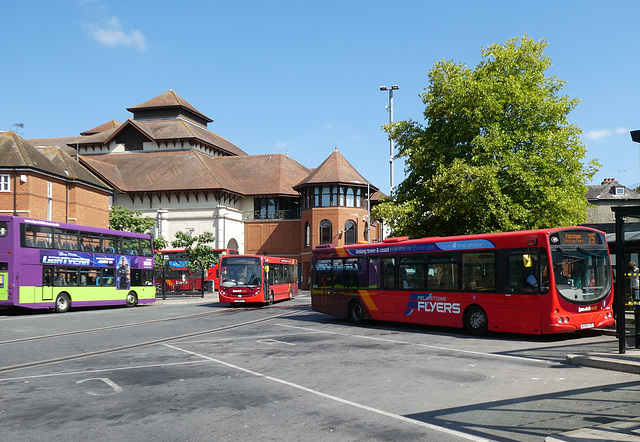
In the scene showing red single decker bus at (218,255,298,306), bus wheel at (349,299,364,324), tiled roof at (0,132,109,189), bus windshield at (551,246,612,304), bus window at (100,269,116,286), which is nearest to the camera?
bus windshield at (551,246,612,304)

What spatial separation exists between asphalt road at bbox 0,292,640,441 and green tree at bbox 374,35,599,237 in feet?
30.6

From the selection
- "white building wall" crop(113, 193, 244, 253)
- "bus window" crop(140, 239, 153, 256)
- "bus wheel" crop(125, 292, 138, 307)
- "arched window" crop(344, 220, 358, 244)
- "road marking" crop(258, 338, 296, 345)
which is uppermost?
"white building wall" crop(113, 193, 244, 253)

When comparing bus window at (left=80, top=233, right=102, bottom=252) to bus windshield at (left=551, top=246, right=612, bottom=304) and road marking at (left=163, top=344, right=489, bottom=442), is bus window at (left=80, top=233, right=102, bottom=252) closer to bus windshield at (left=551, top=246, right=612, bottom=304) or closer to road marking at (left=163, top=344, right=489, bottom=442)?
road marking at (left=163, top=344, right=489, bottom=442)

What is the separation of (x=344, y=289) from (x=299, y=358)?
28.4 ft

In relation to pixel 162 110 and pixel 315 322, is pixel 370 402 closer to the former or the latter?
pixel 315 322

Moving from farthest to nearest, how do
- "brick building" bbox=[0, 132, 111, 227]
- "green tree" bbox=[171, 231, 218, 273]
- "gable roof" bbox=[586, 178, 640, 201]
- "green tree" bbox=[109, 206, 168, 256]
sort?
"gable roof" bbox=[586, 178, 640, 201] < "green tree" bbox=[109, 206, 168, 256] < "green tree" bbox=[171, 231, 218, 273] < "brick building" bbox=[0, 132, 111, 227]

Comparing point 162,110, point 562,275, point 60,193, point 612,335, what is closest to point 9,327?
point 562,275

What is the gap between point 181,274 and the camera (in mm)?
47344

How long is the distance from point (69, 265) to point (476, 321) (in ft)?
61.9

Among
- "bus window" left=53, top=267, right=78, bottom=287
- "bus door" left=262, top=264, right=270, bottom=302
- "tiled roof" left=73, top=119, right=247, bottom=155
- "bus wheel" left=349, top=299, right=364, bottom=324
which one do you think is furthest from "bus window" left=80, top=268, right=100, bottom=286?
"tiled roof" left=73, top=119, right=247, bottom=155

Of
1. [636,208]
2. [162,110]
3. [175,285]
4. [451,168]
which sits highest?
[162,110]

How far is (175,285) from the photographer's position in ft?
152

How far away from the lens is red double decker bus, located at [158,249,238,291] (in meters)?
46.5

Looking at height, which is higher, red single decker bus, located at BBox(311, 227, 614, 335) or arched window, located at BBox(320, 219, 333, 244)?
arched window, located at BBox(320, 219, 333, 244)
